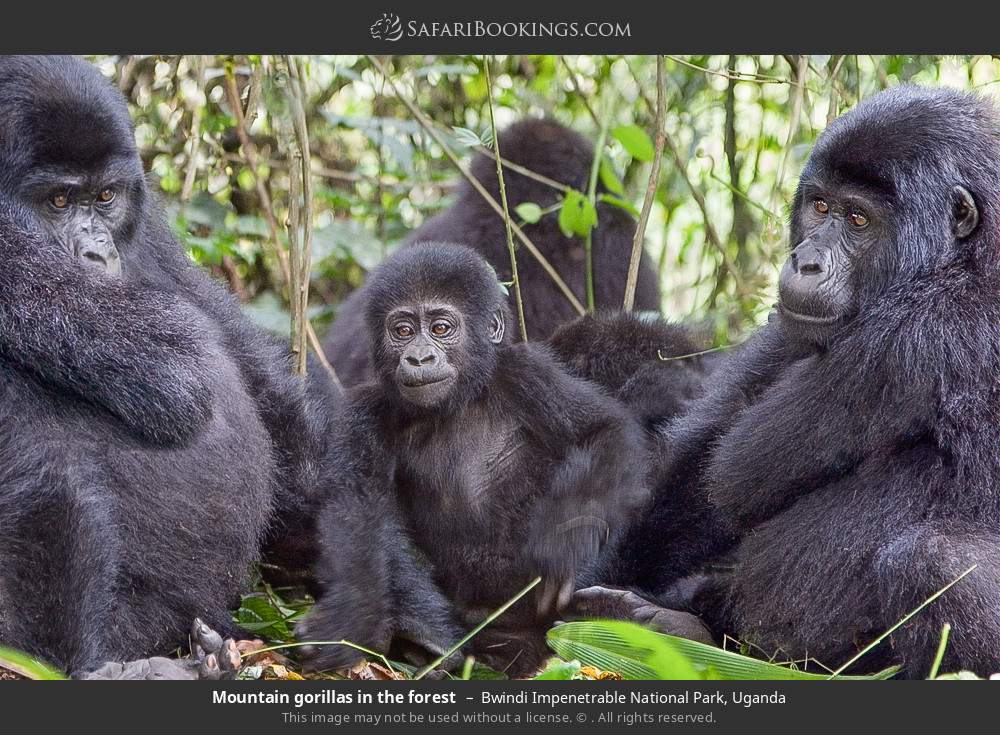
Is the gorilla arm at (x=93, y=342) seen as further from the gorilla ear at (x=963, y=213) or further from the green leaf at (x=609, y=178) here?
the green leaf at (x=609, y=178)

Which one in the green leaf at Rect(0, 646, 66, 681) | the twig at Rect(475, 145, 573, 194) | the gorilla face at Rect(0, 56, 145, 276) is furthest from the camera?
the twig at Rect(475, 145, 573, 194)

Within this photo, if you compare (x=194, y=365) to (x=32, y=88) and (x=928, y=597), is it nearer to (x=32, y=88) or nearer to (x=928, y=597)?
(x=32, y=88)

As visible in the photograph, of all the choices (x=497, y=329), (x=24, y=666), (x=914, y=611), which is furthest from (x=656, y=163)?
(x=24, y=666)

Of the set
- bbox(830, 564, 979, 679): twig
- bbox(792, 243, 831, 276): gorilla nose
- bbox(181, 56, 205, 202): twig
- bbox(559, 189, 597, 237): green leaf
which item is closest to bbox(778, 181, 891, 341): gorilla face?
bbox(792, 243, 831, 276): gorilla nose

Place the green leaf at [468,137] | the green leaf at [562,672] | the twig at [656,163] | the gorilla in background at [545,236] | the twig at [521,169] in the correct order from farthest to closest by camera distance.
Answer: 1. the gorilla in background at [545,236]
2. the twig at [521,169]
3. the twig at [656,163]
4. the green leaf at [468,137]
5. the green leaf at [562,672]

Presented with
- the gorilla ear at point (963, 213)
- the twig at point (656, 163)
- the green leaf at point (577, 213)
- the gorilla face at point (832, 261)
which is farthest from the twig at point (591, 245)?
the gorilla ear at point (963, 213)

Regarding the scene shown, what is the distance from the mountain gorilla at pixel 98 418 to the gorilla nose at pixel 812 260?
1.70 metres

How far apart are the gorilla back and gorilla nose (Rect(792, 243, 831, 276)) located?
1.70 metres

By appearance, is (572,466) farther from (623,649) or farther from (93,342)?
(93,342)

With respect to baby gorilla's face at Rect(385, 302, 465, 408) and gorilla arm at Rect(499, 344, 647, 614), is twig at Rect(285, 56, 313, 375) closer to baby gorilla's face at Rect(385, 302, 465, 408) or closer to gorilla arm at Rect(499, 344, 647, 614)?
baby gorilla's face at Rect(385, 302, 465, 408)

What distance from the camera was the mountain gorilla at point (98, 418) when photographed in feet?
10.1

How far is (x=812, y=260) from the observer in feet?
11.1

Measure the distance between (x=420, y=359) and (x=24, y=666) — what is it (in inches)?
61.2

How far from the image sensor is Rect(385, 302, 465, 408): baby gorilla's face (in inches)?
153
